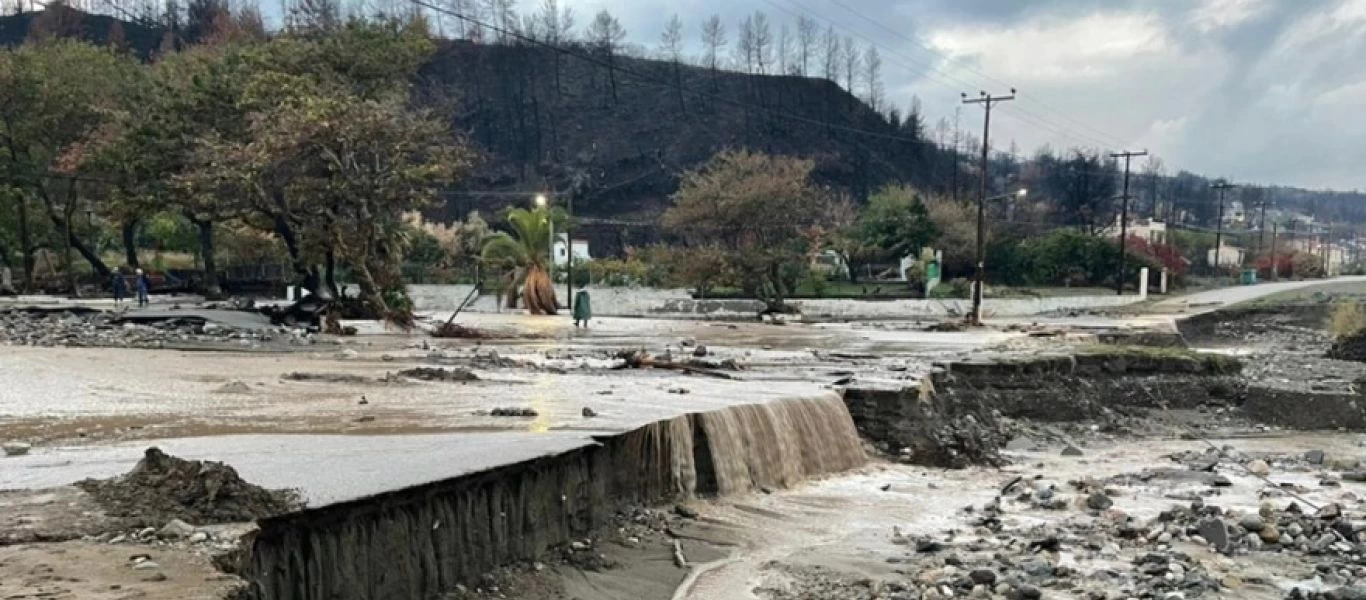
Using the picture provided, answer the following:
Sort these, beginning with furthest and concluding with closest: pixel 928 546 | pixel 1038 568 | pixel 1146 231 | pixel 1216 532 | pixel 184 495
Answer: pixel 1146 231 < pixel 1216 532 < pixel 928 546 < pixel 1038 568 < pixel 184 495

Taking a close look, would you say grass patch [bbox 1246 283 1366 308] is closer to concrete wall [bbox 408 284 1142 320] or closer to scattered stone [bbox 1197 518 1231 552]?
concrete wall [bbox 408 284 1142 320]

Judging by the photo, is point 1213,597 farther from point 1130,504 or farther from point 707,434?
point 707,434

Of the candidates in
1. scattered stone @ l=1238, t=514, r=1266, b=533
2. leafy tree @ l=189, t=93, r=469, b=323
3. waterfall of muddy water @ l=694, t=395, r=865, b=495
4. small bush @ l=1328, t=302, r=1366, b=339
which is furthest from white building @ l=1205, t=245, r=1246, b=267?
scattered stone @ l=1238, t=514, r=1266, b=533

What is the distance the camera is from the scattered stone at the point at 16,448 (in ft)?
27.9

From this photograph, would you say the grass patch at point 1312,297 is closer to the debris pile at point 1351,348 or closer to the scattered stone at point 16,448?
the debris pile at point 1351,348

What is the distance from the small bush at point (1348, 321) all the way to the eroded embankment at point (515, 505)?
73.9 ft

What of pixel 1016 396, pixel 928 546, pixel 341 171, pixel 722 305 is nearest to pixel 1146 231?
pixel 722 305

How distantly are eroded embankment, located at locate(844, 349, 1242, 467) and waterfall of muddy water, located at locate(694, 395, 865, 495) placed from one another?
3.45 feet

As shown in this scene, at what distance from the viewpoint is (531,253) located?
4359 cm

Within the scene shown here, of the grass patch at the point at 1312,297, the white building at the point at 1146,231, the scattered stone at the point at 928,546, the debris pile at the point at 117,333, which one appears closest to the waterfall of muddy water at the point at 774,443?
the scattered stone at the point at 928,546

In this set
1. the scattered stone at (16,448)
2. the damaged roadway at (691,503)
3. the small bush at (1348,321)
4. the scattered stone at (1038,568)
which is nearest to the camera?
the damaged roadway at (691,503)

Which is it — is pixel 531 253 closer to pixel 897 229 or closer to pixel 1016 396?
pixel 897 229

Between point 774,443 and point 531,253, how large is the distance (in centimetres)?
3189

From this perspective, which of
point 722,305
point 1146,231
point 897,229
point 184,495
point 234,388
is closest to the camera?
point 184,495
